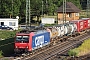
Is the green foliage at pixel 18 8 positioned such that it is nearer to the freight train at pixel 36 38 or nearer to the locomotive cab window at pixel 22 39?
the freight train at pixel 36 38

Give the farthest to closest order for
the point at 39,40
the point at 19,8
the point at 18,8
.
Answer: the point at 19,8, the point at 18,8, the point at 39,40

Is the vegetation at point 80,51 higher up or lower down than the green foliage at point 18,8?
lower down

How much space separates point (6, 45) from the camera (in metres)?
32.1

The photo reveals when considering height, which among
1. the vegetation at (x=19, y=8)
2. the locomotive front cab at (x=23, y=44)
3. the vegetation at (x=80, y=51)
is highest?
the vegetation at (x=19, y=8)

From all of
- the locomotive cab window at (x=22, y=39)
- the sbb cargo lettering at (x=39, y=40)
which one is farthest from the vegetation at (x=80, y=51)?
the locomotive cab window at (x=22, y=39)

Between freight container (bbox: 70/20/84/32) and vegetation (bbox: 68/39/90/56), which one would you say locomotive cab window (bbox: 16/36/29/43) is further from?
freight container (bbox: 70/20/84/32)

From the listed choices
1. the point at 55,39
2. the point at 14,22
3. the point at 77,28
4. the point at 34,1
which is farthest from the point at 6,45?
the point at 34,1

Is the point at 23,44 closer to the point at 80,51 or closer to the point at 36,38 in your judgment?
the point at 36,38

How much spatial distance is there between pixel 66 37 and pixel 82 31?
11206 mm

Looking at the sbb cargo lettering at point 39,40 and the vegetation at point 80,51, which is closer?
the vegetation at point 80,51

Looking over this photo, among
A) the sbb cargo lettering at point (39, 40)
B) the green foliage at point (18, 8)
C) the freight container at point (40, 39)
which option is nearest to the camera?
the freight container at point (40, 39)

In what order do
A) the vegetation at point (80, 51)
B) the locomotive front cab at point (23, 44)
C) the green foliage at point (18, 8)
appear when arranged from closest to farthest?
the locomotive front cab at point (23, 44), the vegetation at point (80, 51), the green foliage at point (18, 8)

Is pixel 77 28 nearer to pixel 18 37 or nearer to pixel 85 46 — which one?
pixel 85 46

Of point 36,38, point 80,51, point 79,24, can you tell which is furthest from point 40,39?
point 79,24
